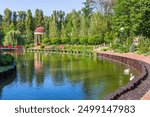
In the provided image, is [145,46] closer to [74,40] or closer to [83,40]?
[83,40]

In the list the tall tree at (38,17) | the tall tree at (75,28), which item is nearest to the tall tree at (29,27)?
the tall tree at (38,17)

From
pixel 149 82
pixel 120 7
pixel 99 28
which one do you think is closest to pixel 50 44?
pixel 99 28

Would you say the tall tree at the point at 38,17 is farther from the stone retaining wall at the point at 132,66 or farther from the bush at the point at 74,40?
the stone retaining wall at the point at 132,66

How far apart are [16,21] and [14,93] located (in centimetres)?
7378

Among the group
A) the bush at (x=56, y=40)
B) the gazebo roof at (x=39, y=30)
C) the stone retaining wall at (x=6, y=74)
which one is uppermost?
the gazebo roof at (x=39, y=30)

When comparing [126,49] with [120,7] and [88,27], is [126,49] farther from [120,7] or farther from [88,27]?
[88,27]

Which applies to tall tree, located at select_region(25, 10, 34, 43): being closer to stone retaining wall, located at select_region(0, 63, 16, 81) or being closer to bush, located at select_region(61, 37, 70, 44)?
bush, located at select_region(61, 37, 70, 44)

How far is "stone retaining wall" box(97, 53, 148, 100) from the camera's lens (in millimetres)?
12234

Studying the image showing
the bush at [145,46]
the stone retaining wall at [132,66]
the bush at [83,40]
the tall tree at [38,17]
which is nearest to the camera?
the stone retaining wall at [132,66]

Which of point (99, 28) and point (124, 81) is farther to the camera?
point (99, 28)

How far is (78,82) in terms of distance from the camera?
2159 cm

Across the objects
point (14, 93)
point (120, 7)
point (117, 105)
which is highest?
point (120, 7)

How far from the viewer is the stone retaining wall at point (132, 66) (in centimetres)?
1223

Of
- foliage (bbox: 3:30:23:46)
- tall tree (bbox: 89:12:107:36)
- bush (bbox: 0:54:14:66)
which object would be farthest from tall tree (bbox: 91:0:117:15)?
bush (bbox: 0:54:14:66)
